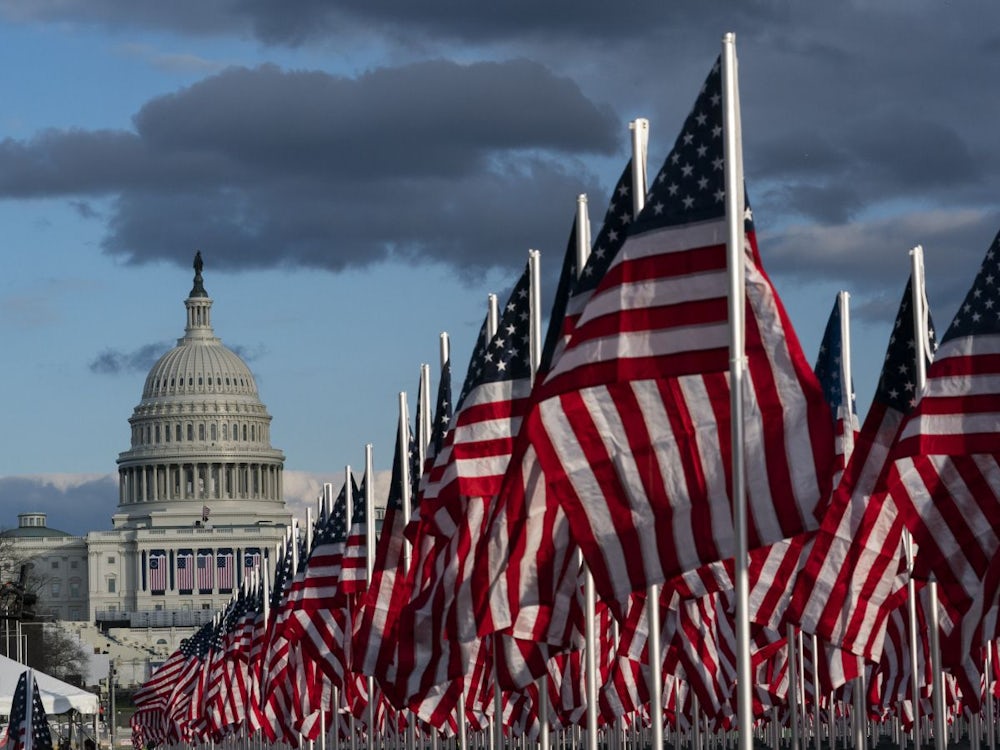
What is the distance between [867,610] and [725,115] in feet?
20.8

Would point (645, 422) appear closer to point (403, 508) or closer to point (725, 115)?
point (725, 115)

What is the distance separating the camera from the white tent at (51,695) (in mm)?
53156

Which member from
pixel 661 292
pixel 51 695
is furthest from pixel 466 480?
pixel 51 695

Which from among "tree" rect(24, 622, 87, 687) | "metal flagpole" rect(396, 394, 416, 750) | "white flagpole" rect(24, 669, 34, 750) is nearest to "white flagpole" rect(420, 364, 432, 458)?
"metal flagpole" rect(396, 394, 416, 750)

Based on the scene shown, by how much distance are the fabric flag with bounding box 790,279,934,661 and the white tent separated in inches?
1295

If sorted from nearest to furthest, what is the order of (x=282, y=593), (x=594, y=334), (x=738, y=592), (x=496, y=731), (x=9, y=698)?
(x=738, y=592) < (x=594, y=334) < (x=496, y=731) < (x=282, y=593) < (x=9, y=698)

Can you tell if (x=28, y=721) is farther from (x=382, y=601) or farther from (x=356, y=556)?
(x=382, y=601)

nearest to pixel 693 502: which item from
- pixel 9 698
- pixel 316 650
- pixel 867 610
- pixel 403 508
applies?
pixel 867 610

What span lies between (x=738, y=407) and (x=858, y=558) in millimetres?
5925

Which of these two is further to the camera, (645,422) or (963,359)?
(963,359)

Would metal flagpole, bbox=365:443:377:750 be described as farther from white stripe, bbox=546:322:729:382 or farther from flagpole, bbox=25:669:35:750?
white stripe, bbox=546:322:729:382

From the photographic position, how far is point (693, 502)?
15.4m

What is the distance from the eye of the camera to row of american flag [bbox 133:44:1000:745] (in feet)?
49.9

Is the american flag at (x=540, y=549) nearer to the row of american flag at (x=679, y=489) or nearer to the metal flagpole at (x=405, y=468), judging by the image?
the row of american flag at (x=679, y=489)
